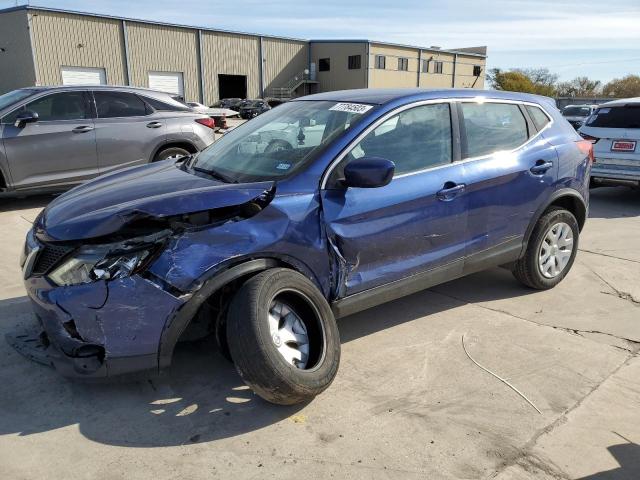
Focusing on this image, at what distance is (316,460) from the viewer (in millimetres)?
2631

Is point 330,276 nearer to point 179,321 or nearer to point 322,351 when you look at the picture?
point 322,351

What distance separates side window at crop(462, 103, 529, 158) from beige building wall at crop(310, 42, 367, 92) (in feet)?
173

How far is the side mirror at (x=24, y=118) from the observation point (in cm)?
714

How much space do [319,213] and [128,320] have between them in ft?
4.03

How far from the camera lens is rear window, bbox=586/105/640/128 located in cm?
873

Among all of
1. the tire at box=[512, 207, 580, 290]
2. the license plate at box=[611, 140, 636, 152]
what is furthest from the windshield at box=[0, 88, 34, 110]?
the license plate at box=[611, 140, 636, 152]

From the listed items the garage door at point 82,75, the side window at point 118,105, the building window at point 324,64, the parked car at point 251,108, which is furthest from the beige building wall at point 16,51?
the side window at point 118,105

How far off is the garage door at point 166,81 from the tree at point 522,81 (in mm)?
49002

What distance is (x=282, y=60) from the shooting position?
54375 mm

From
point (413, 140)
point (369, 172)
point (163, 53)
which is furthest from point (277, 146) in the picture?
point (163, 53)

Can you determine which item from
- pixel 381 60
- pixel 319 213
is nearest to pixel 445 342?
pixel 319 213

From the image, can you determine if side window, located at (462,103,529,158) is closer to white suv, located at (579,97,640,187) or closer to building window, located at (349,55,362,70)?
white suv, located at (579,97,640,187)

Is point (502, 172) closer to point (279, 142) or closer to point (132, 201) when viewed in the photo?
point (279, 142)

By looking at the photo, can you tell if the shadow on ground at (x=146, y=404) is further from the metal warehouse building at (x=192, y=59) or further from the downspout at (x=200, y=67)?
the downspout at (x=200, y=67)
